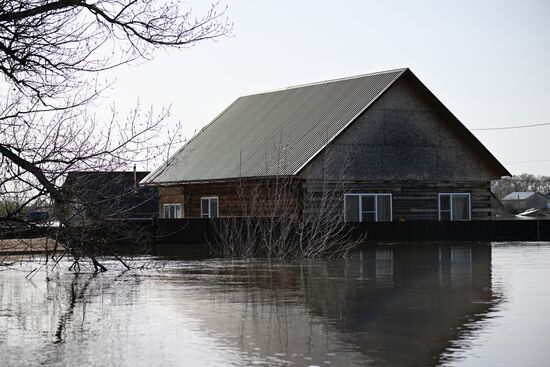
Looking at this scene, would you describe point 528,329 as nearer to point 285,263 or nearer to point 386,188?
point 285,263

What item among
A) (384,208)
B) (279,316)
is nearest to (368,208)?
(384,208)

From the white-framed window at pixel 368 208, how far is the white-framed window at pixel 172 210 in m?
10.2

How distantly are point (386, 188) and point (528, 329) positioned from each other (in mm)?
29974

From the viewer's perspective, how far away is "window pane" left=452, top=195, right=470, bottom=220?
47156mm

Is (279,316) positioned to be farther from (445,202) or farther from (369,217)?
(445,202)

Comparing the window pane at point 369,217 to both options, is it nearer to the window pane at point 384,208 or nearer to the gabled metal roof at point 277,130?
the window pane at point 384,208

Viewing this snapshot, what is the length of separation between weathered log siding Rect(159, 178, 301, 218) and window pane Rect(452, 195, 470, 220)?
866 cm

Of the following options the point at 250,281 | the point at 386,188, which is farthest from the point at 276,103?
the point at 250,281

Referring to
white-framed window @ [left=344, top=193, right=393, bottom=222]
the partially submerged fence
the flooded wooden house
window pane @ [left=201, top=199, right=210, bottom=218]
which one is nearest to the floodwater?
the partially submerged fence

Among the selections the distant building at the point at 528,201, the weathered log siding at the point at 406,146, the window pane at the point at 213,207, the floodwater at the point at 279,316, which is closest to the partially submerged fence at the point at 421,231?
the weathered log siding at the point at 406,146

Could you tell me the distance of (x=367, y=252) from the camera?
35.6 meters

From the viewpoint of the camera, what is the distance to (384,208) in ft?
147

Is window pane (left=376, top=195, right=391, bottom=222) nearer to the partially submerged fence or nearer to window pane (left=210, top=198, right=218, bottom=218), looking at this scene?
the partially submerged fence

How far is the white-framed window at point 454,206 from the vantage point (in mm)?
46812
